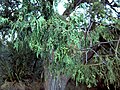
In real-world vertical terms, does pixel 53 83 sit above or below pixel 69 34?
below

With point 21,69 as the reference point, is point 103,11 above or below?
above

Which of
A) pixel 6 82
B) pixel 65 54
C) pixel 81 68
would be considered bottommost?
pixel 6 82

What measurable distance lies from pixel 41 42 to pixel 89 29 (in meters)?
0.94

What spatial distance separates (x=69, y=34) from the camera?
3.17 metres

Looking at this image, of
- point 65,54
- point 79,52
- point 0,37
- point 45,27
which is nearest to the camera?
point 45,27

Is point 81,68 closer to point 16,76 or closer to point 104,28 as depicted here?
point 104,28

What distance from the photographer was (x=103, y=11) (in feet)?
12.6

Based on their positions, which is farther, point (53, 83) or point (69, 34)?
point (53, 83)

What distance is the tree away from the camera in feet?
10.5

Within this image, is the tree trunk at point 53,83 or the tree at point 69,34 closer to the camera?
the tree at point 69,34

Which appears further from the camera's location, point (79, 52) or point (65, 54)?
point (79, 52)

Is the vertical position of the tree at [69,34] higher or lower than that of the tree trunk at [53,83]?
higher

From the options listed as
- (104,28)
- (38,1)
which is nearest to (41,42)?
(38,1)

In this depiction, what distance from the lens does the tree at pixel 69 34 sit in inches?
125
